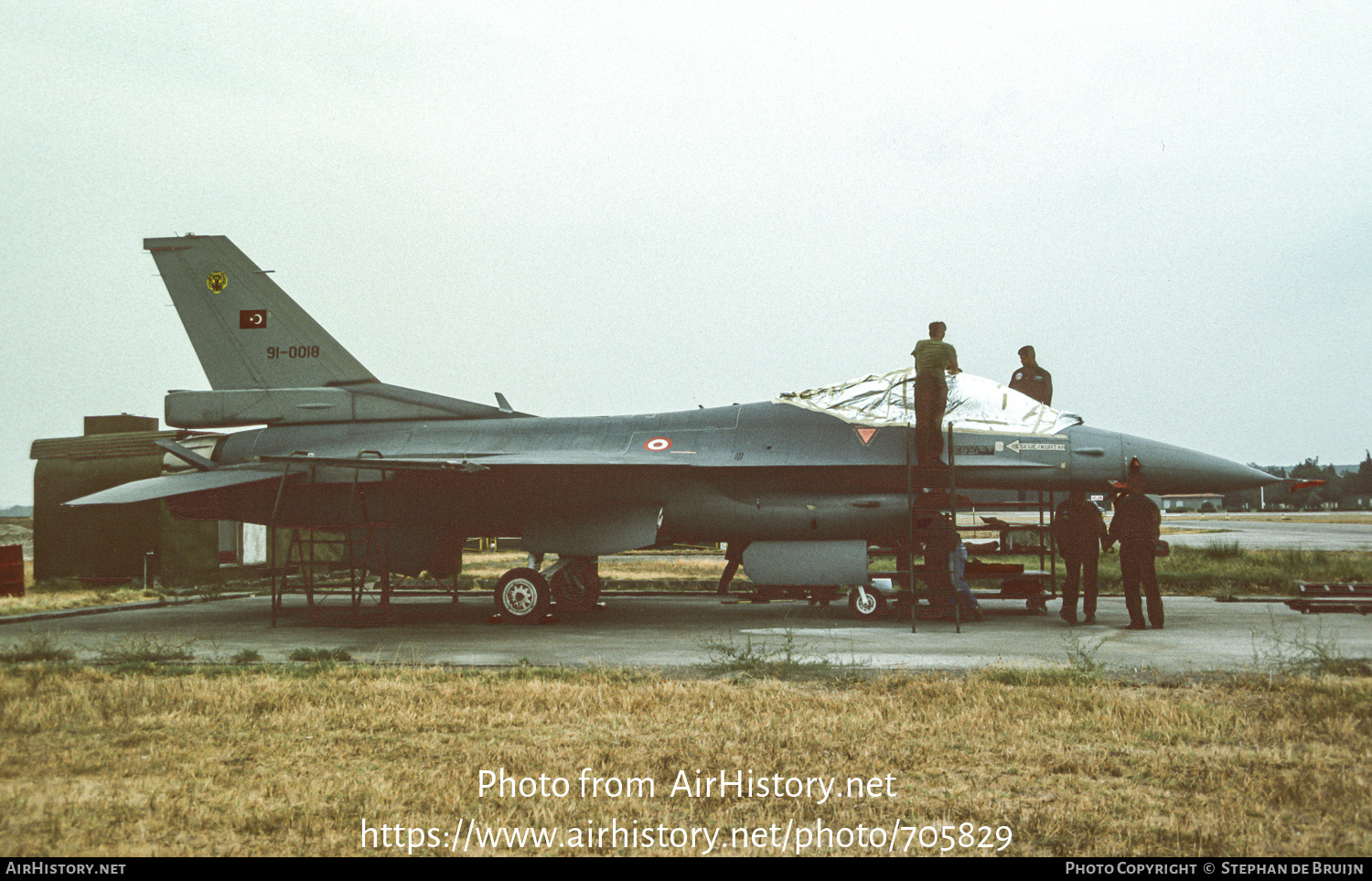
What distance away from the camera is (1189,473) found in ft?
38.1

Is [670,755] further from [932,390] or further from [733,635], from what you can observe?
[932,390]

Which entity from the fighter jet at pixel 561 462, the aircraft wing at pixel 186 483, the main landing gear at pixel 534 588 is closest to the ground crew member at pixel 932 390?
the fighter jet at pixel 561 462

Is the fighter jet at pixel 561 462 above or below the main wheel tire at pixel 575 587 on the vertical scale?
above

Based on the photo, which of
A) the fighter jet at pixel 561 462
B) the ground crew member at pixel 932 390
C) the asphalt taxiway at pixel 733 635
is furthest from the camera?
the fighter jet at pixel 561 462

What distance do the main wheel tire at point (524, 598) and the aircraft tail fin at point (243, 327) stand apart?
170 inches

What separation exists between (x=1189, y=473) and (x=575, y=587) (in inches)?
312

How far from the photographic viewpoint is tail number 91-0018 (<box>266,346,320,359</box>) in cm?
1413

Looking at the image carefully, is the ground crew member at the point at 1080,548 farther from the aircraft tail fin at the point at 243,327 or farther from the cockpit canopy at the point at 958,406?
the aircraft tail fin at the point at 243,327

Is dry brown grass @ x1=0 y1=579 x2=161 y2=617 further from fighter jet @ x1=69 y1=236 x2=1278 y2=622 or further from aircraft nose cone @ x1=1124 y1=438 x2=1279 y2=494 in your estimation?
aircraft nose cone @ x1=1124 y1=438 x2=1279 y2=494

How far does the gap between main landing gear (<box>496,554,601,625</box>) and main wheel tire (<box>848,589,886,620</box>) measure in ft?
11.6

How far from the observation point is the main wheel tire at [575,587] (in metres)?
12.7

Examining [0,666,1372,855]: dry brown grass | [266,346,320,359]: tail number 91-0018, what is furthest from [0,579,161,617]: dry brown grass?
[0,666,1372,855]: dry brown grass

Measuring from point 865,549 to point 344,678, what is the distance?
657 cm
